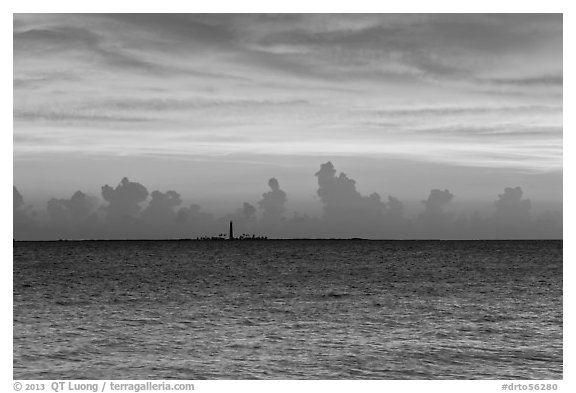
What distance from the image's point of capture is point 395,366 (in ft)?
109

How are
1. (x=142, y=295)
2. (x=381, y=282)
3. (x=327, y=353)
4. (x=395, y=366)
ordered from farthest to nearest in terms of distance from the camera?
1. (x=381, y=282)
2. (x=142, y=295)
3. (x=327, y=353)
4. (x=395, y=366)

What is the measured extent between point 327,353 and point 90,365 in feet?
41.0

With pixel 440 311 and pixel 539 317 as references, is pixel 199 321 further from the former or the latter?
pixel 539 317

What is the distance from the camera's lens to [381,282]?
89.0 meters

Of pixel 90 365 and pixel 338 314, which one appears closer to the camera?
pixel 90 365

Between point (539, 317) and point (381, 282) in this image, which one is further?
point (381, 282)
